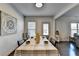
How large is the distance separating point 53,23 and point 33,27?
1.78 m

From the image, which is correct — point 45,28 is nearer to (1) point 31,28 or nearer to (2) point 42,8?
(1) point 31,28

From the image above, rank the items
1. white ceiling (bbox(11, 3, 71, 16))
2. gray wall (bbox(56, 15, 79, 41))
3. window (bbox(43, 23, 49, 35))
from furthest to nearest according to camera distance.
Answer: gray wall (bbox(56, 15, 79, 41)) < window (bbox(43, 23, 49, 35)) < white ceiling (bbox(11, 3, 71, 16))

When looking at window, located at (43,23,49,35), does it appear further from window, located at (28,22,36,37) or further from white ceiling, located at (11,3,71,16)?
white ceiling, located at (11,3,71,16)

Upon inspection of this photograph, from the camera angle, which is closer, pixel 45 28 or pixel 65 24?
pixel 45 28

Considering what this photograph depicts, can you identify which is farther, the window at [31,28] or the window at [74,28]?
the window at [74,28]

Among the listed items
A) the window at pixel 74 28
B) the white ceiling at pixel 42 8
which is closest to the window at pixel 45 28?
the window at pixel 74 28

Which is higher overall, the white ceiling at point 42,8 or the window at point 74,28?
the white ceiling at point 42,8

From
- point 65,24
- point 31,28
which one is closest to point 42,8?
point 31,28

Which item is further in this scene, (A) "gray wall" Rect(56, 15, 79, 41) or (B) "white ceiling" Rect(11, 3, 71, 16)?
(A) "gray wall" Rect(56, 15, 79, 41)

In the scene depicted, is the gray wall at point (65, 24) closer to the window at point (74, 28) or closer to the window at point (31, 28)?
the window at point (74, 28)

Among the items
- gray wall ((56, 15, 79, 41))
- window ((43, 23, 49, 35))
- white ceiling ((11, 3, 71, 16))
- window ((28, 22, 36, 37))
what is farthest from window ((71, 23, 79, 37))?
white ceiling ((11, 3, 71, 16))

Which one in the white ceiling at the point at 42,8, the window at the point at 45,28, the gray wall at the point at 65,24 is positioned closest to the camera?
the white ceiling at the point at 42,8

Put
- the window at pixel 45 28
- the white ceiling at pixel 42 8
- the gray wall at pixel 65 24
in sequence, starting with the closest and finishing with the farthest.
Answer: the white ceiling at pixel 42 8 → the window at pixel 45 28 → the gray wall at pixel 65 24

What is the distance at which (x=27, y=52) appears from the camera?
2.65 m
